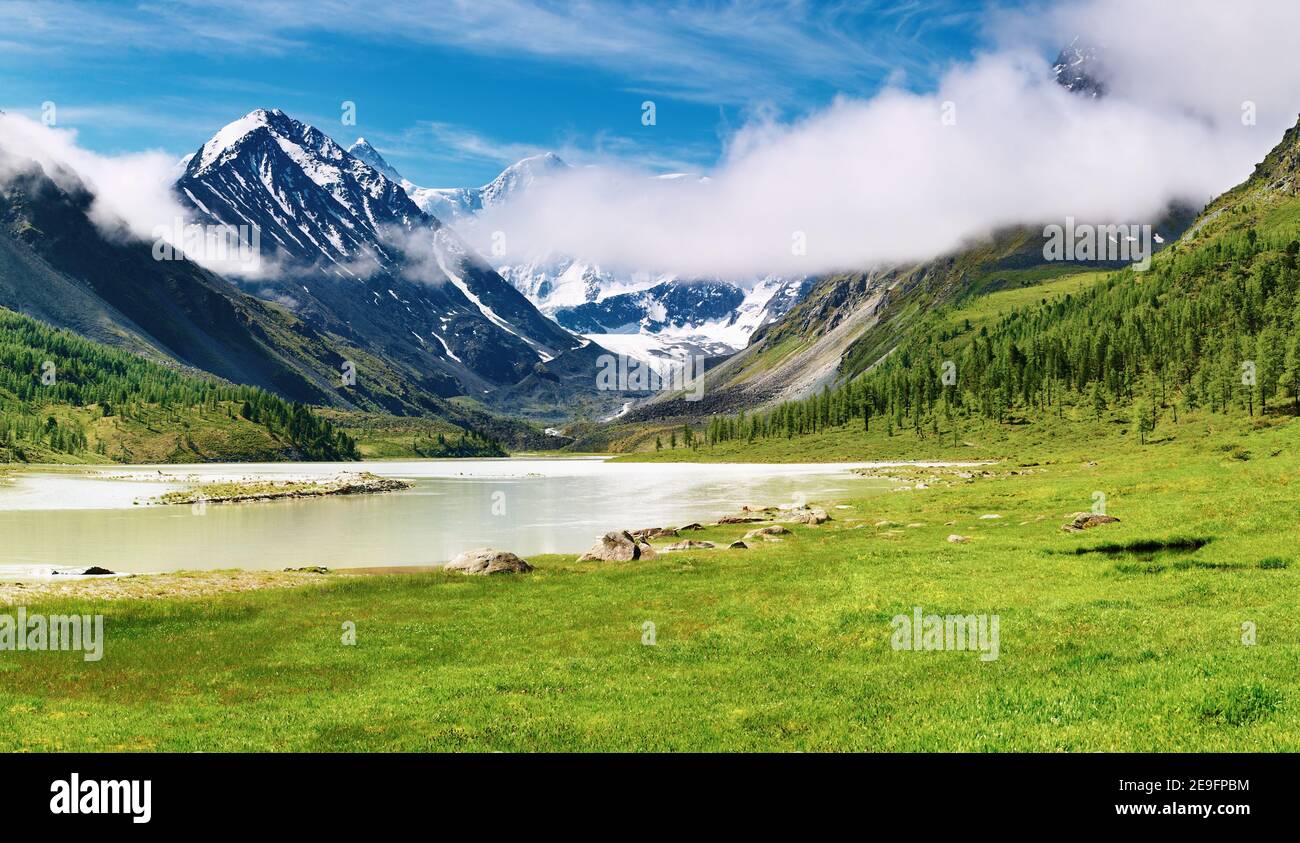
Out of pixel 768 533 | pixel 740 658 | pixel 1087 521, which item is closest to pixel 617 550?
pixel 768 533

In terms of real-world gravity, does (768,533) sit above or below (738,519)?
above

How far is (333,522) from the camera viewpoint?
9825cm

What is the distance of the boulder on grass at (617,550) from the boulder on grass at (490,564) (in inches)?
199

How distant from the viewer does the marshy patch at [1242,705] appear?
16781 mm

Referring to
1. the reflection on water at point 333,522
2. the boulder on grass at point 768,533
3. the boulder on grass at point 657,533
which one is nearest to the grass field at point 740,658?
the boulder on grass at point 768,533

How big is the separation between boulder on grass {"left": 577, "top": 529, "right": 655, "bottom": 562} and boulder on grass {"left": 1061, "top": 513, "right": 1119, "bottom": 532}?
2774cm

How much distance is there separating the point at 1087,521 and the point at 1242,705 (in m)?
40.5

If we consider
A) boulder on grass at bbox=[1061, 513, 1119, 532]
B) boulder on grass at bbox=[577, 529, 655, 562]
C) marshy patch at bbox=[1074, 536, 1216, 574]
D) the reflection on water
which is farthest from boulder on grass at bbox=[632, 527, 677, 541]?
marshy patch at bbox=[1074, 536, 1216, 574]

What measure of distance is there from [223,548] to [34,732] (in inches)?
2238

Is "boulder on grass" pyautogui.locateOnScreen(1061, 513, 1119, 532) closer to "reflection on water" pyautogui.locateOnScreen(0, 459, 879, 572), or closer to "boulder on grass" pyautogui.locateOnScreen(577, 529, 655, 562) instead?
"boulder on grass" pyautogui.locateOnScreen(577, 529, 655, 562)

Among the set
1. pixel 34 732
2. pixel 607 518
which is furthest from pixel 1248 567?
pixel 607 518

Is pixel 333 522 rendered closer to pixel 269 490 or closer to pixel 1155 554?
pixel 269 490

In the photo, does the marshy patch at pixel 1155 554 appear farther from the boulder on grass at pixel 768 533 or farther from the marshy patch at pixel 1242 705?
the boulder on grass at pixel 768 533
